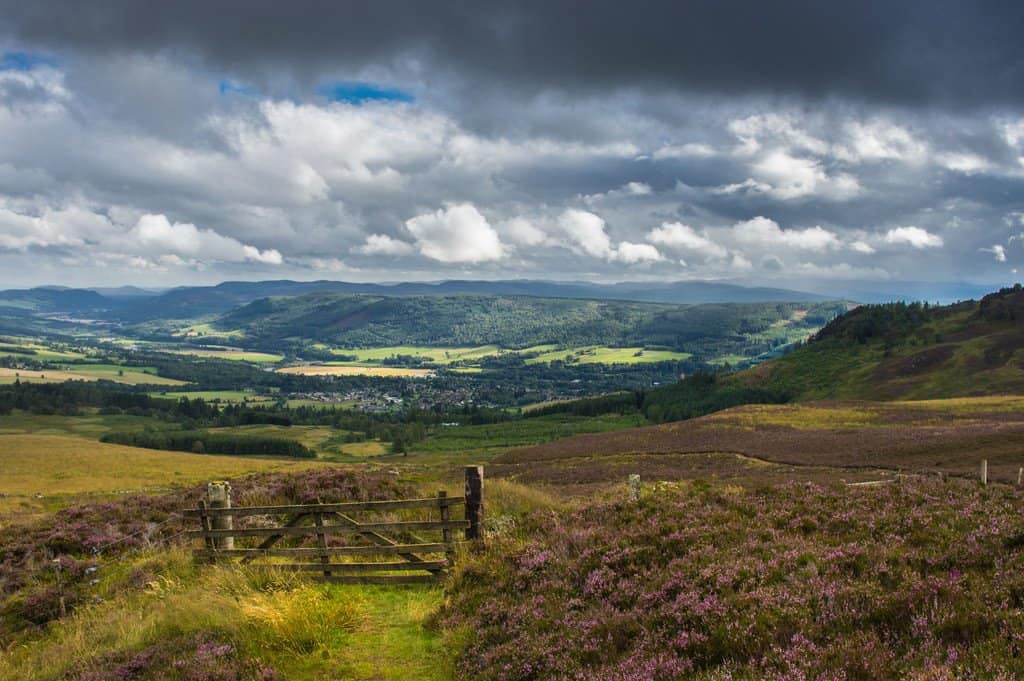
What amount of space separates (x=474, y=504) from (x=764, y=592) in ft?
28.2

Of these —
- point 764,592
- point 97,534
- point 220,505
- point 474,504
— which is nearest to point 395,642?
point 474,504

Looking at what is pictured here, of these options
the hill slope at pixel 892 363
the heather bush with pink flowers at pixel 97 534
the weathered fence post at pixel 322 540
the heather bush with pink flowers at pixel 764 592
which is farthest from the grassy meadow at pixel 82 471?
the hill slope at pixel 892 363

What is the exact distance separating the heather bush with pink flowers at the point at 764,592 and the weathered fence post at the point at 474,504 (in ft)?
3.04

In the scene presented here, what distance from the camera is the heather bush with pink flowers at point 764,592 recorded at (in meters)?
6.98

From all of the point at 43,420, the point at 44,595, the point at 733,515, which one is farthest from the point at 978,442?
the point at 43,420

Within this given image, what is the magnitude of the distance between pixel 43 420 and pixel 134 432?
4011 centimetres

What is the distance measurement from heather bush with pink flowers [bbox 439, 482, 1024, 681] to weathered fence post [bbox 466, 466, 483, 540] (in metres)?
0.93

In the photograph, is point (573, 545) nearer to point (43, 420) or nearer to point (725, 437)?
point (725, 437)

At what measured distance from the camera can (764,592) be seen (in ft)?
29.0

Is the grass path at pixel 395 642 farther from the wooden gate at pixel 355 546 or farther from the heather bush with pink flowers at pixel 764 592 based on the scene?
the wooden gate at pixel 355 546

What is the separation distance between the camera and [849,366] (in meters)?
163

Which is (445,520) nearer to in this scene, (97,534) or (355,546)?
(355,546)

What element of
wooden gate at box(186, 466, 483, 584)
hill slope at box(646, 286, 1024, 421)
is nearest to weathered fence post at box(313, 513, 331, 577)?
wooden gate at box(186, 466, 483, 584)

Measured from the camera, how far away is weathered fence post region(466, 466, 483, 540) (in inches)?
621
